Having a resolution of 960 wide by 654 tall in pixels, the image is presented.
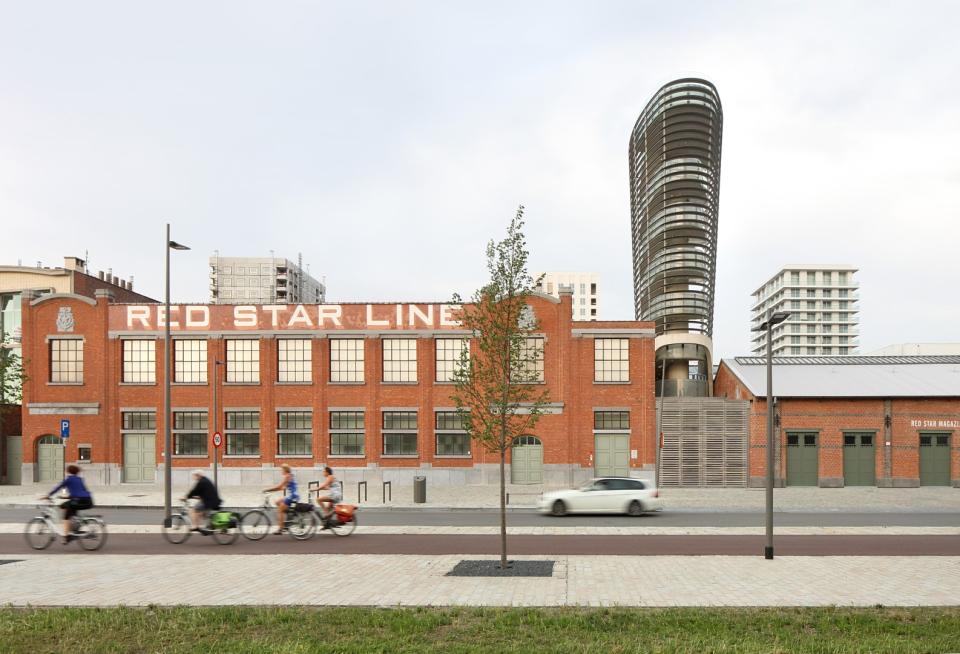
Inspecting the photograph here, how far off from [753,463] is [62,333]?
38.4m

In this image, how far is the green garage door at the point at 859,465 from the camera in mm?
36375

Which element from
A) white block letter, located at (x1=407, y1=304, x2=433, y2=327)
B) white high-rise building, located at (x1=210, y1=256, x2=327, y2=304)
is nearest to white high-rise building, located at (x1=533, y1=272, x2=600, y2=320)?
white high-rise building, located at (x1=210, y1=256, x2=327, y2=304)

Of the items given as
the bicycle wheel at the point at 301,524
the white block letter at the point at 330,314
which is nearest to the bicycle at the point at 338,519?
the bicycle wheel at the point at 301,524

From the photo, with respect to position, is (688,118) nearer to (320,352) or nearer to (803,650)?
(320,352)

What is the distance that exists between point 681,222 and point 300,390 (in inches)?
1475

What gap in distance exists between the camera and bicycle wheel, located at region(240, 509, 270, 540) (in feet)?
61.7

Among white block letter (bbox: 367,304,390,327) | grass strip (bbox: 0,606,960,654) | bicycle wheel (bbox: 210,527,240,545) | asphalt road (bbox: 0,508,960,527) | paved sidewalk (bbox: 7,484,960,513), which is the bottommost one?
paved sidewalk (bbox: 7,484,960,513)

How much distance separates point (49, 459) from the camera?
39.0m

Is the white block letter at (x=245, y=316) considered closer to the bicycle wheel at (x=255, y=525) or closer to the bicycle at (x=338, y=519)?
the bicycle wheel at (x=255, y=525)

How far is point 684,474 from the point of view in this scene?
37188 millimetres

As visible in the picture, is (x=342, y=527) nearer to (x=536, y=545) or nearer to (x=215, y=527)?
(x=215, y=527)

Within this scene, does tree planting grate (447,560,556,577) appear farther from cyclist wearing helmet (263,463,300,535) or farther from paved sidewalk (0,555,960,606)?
cyclist wearing helmet (263,463,300,535)

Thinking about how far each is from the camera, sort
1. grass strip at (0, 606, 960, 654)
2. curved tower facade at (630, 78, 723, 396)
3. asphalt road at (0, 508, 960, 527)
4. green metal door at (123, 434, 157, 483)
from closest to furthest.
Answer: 1. grass strip at (0, 606, 960, 654)
2. asphalt road at (0, 508, 960, 527)
3. green metal door at (123, 434, 157, 483)
4. curved tower facade at (630, 78, 723, 396)

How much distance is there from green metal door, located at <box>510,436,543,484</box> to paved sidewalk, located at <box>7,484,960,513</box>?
1108 mm
